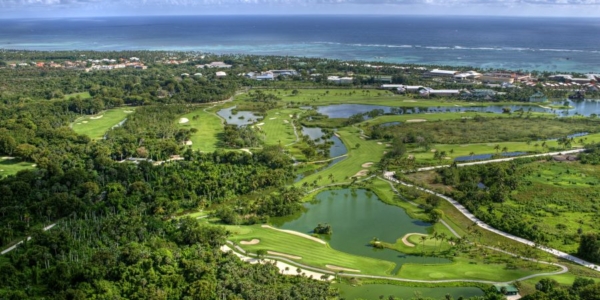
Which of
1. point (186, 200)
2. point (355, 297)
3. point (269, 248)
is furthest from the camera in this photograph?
point (186, 200)

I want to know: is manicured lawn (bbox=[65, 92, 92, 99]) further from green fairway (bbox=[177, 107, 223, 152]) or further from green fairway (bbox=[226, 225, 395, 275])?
green fairway (bbox=[226, 225, 395, 275])

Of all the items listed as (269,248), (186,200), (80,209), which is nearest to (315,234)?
(269,248)

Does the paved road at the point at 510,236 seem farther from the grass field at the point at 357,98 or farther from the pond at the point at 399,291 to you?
the grass field at the point at 357,98

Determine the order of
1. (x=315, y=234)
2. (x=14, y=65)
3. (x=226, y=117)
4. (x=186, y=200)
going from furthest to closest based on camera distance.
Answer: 1. (x=14, y=65)
2. (x=226, y=117)
3. (x=186, y=200)
4. (x=315, y=234)

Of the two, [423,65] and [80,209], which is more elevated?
[423,65]

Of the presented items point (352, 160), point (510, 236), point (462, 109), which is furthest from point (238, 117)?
point (510, 236)

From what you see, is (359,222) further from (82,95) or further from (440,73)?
(440,73)

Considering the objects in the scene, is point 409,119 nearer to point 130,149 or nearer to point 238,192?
point 238,192

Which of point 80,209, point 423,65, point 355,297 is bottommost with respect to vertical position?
point 355,297

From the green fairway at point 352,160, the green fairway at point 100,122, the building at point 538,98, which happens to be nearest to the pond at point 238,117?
the green fairway at point 352,160
